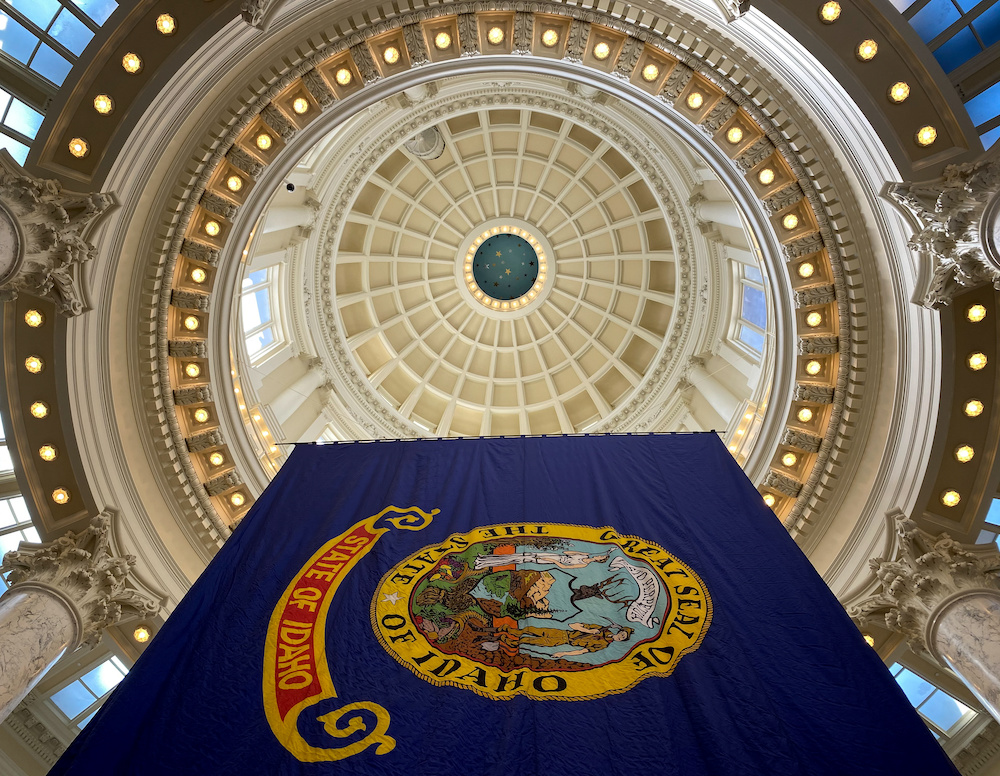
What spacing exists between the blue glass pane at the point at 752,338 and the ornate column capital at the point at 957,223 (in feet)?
29.4

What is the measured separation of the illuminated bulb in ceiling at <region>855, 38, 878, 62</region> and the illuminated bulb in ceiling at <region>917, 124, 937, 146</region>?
1459 millimetres

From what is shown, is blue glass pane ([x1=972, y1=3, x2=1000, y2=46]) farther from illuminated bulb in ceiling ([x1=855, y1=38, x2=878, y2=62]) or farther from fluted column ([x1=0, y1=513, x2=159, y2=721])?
fluted column ([x1=0, y1=513, x2=159, y2=721])

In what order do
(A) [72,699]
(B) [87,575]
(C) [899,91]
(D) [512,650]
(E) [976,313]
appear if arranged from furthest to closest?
(A) [72,699] < (B) [87,575] < (E) [976,313] < (C) [899,91] < (D) [512,650]

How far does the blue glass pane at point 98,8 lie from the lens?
9.09 m

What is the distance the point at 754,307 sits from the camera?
19.1m

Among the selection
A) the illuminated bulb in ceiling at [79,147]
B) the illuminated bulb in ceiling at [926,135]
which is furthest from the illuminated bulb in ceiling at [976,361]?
the illuminated bulb in ceiling at [79,147]

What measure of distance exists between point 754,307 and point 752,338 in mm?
1048

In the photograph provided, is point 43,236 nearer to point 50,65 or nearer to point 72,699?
point 50,65

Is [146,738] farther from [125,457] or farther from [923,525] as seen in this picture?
[923,525]

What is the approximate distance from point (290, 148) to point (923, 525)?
618 inches

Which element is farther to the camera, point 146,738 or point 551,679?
point 551,679

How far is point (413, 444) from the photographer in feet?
33.4

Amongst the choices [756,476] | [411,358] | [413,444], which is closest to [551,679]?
[413,444]

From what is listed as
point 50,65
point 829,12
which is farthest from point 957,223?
point 50,65
